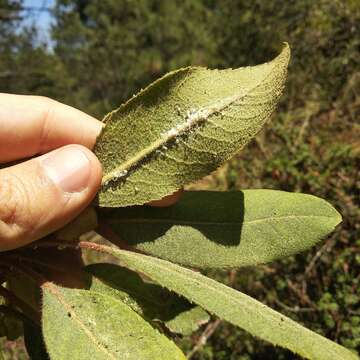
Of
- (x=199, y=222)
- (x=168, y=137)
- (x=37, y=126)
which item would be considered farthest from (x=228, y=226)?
(x=37, y=126)

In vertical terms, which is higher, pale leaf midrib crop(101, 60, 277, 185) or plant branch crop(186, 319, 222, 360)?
pale leaf midrib crop(101, 60, 277, 185)

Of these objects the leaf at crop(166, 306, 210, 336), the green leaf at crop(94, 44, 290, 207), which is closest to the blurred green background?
the leaf at crop(166, 306, 210, 336)

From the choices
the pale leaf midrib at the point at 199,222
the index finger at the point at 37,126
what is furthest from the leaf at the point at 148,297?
the index finger at the point at 37,126

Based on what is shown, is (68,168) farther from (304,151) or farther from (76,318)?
(304,151)

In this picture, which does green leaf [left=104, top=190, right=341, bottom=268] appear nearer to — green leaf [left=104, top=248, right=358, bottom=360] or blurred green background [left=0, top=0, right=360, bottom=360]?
green leaf [left=104, top=248, right=358, bottom=360]

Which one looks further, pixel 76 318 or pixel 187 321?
pixel 187 321
